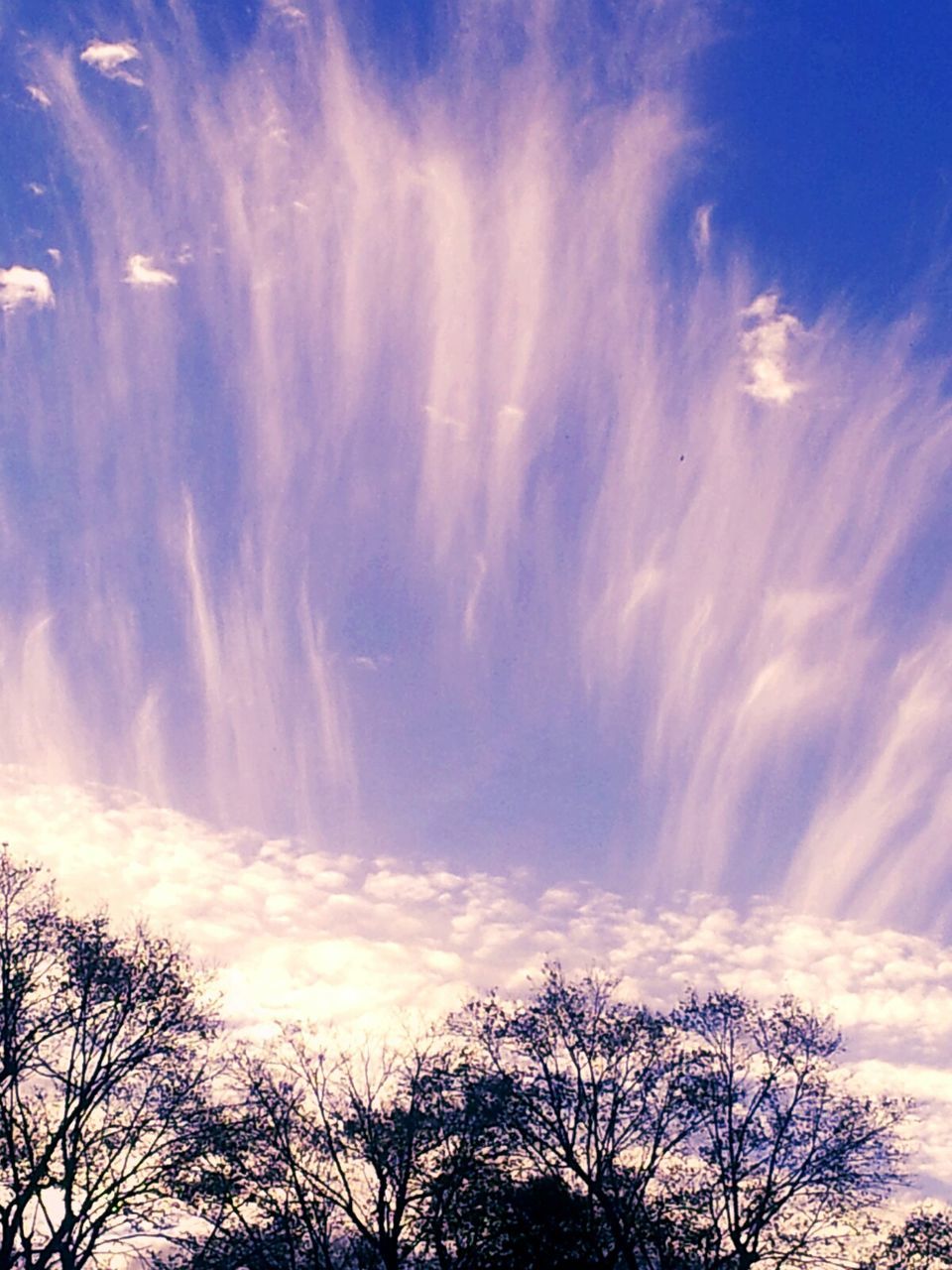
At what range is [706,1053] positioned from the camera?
39.6m

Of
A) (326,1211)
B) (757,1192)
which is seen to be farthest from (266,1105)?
(757,1192)

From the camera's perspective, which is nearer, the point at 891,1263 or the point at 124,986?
the point at 124,986

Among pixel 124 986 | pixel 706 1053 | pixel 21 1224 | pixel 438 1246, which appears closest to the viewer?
pixel 21 1224

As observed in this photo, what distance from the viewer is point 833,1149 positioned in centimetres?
3756

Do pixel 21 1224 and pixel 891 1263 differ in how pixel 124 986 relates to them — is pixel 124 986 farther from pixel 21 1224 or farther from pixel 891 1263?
pixel 891 1263

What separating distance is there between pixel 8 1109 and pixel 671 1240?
89.7 feet

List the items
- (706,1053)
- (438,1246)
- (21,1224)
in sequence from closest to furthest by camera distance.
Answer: (21,1224), (438,1246), (706,1053)

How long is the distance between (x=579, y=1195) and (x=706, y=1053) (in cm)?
839

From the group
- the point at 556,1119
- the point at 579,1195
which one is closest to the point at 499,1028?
the point at 556,1119

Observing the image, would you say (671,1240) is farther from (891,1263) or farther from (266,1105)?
(266,1105)

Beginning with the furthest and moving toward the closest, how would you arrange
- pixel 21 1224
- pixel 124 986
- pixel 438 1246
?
pixel 438 1246 < pixel 124 986 < pixel 21 1224

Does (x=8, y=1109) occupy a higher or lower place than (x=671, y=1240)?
higher

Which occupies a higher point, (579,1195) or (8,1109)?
(8,1109)

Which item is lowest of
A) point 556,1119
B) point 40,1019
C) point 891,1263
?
point 891,1263
